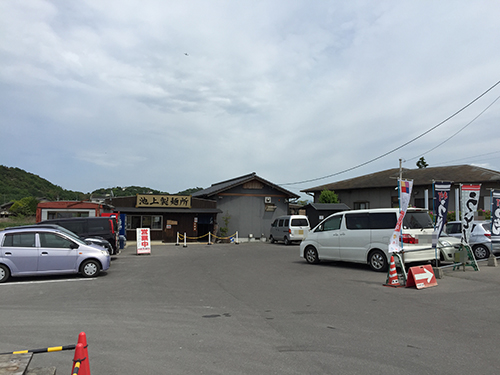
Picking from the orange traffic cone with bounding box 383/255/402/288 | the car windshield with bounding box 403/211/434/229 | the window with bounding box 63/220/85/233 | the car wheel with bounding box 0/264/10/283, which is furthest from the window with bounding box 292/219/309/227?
the car wheel with bounding box 0/264/10/283

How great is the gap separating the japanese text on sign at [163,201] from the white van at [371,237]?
17.4m

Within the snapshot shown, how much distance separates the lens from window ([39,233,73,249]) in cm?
1163

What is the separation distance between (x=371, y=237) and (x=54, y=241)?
9.85 meters

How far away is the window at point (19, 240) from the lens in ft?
37.5

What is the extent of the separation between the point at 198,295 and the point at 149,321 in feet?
7.94

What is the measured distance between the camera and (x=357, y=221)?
1320 centimetres

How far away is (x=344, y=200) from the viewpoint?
39.6 metres

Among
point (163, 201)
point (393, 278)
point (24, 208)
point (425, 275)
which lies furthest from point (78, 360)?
point (24, 208)

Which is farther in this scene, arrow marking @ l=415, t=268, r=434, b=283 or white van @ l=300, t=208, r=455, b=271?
white van @ l=300, t=208, r=455, b=271

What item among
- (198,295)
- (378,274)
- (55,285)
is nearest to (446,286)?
(378,274)

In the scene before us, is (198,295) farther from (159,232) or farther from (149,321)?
(159,232)

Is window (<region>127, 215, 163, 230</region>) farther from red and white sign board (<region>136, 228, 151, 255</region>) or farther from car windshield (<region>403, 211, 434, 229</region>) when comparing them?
car windshield (<region>403, 211, 434, 229</region>)

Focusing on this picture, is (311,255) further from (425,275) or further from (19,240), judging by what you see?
(19,240)

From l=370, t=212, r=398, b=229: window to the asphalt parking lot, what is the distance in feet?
5.84
